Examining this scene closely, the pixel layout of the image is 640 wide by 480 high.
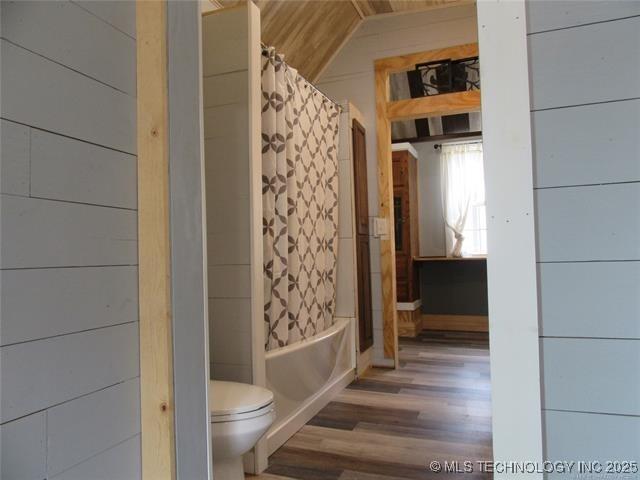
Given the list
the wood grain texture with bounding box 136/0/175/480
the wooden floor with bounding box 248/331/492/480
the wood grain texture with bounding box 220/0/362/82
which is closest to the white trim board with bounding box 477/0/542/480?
the wood grain texture with bounding box 136/0/175/480

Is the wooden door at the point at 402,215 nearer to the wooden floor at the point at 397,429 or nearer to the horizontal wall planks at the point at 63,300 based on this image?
the wooden floor at the point at 397,429

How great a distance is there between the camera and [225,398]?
5.42 ft

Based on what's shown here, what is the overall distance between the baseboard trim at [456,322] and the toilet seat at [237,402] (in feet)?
13.1

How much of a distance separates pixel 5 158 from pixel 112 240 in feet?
1.02

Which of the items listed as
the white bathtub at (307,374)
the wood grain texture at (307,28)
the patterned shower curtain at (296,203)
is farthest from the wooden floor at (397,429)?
the wood grain texture at (307,28)

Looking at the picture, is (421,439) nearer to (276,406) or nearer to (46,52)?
(276,406)

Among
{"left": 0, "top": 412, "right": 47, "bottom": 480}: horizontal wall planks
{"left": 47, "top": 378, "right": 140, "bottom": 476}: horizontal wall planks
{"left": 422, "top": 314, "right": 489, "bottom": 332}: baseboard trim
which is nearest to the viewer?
{"left": 0, "top": 412, "right": 47, "bottom": 480}: horizontal wall planks

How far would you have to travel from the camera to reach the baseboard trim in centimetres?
516

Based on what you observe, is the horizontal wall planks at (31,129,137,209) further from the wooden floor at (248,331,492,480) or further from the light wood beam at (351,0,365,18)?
the light wood beam at (351,0,365,18)

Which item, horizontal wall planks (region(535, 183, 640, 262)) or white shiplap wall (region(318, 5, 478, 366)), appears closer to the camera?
horizontal wall planks (region(535, 183, 640, 262))

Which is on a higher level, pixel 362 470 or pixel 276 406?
pixel 276 406

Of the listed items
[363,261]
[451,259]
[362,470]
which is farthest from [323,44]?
[362,470]

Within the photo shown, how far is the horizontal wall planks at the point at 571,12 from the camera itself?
92 cm

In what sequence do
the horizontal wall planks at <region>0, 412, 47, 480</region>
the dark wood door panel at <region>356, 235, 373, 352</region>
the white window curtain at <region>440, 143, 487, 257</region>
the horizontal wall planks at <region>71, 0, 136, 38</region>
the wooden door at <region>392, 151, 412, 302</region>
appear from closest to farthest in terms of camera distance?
the horizontal wall planks at <region>0, 412, 47, 480</region> → the horizontal wall planks at <region>71, 0, 136, 38</region> → the dark wood door panel at <region>356, 235, 373, 352</region> → the wooden door at <region>392, 151, 412, 302</region> → the white window curtain at <region>440, 143, 487, 257</region>
